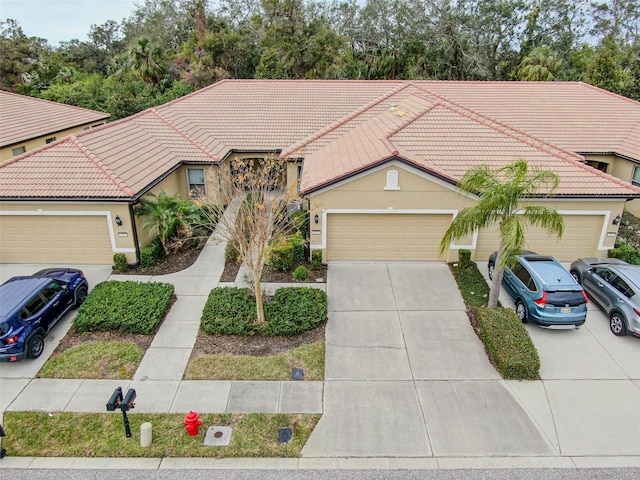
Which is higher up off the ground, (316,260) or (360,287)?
(316,260)

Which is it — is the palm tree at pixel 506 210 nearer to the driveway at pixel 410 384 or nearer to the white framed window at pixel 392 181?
the driveway at pixel 410 384

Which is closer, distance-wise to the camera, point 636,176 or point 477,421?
point 477,421

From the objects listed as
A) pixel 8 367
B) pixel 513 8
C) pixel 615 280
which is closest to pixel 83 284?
pixel 8 367

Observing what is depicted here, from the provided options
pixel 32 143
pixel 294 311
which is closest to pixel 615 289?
pixel 294 311

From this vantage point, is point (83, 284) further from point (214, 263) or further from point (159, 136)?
point (159, 136)

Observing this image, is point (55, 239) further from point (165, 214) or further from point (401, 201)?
point (401, 201)

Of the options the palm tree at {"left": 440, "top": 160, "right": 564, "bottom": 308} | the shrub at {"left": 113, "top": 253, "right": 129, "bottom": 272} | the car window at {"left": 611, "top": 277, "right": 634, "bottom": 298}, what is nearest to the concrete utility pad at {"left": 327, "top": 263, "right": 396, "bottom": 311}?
the palm tree at {"left": 440, "top": 160, "right": 564, "bottom": 308}
